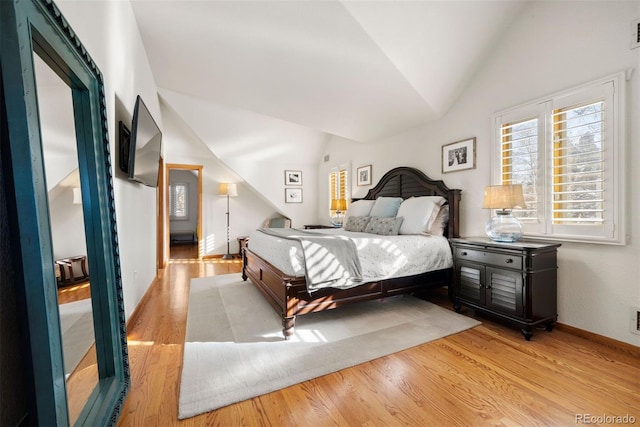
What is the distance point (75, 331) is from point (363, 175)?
4.47 metres

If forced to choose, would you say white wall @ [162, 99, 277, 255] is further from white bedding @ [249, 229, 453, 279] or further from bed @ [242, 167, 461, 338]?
white bedding @ [249, 229, 453, 279]

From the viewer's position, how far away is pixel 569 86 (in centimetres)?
239

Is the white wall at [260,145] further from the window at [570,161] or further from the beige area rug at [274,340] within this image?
the window at [570,161]

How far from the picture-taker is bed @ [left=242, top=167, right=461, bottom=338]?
2.33m

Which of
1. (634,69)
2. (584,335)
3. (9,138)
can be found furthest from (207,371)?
(634,69)

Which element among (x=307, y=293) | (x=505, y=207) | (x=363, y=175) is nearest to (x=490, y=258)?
(x=505, y=207)

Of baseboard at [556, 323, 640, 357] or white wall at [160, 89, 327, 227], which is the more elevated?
white wall at [160, 89, 327, 227]

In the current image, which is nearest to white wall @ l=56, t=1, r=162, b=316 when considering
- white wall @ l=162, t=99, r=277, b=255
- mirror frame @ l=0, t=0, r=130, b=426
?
mirror frame @ l=0, t=0, r=130, b=426

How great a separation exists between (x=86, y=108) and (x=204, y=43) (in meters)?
2.07

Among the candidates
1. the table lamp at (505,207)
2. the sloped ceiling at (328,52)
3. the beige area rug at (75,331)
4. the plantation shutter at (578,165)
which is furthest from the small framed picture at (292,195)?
the beige area rug at (75,331)

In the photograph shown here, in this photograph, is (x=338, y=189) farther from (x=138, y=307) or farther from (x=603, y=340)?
(x=603, y=340)

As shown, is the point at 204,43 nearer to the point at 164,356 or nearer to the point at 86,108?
the point at 86,108

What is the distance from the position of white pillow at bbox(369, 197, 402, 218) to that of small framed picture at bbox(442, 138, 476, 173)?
72 centimetres

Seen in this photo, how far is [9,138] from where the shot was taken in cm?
84
